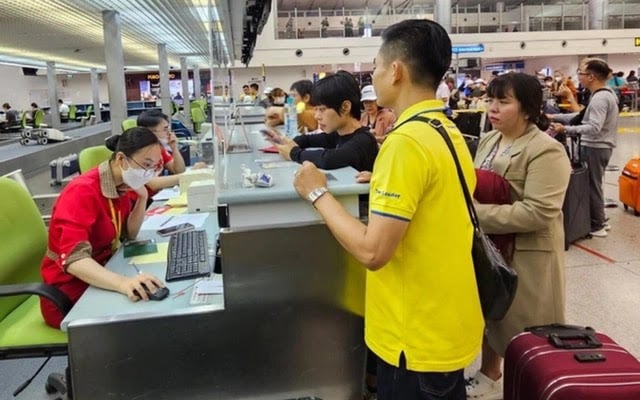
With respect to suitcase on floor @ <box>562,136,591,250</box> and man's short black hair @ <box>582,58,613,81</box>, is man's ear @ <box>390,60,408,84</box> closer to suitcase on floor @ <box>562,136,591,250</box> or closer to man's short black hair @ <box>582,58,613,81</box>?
suitcase on floor @ <box>562,136,591,250</box>

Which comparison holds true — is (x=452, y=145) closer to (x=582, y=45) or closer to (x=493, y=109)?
(x=493, y=109)

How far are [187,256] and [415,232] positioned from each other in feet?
3.68

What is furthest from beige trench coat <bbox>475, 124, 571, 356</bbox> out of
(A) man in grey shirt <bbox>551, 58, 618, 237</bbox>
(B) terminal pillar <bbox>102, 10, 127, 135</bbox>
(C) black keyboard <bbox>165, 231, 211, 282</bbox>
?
(B) terminal pillar <bbox>102, 10, 127, 135</bbox>

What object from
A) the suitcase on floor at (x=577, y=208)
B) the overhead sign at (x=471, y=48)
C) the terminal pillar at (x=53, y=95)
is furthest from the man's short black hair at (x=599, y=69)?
the overhead sign at (x=471, y=48)

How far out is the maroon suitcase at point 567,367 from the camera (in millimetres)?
1372

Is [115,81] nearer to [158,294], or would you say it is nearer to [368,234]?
[158,294]

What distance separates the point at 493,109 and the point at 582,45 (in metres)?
18.6

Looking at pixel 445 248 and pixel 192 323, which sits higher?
pixel 445 248

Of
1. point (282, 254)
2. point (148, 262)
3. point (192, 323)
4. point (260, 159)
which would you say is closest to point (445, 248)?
point (282, 254)

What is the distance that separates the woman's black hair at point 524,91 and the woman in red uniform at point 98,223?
1.35 metres

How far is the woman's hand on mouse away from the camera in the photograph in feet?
5.16

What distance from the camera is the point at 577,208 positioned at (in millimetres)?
4016

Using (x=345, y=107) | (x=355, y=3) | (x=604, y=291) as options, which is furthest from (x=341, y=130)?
(x=355, y=3)

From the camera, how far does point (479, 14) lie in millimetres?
18422
